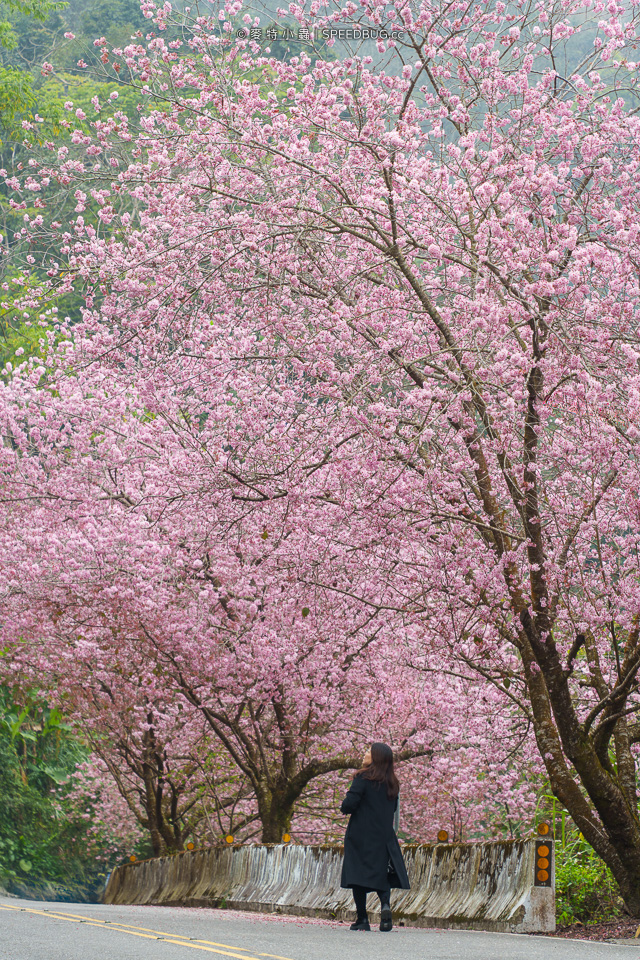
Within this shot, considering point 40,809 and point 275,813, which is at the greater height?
point 40,809

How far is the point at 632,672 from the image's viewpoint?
926 cm

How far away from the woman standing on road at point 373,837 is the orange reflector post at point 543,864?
1125 mm

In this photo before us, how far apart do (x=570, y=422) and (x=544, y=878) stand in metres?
3.97

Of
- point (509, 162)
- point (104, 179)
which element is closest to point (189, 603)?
point (104, 179)

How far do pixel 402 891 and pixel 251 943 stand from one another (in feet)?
13.7

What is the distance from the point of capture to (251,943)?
7.81 meters

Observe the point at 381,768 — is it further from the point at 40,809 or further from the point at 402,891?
the point at 40,809

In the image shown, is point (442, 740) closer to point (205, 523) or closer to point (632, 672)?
point (205, 523)

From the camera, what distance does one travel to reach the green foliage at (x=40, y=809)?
96.6 ft

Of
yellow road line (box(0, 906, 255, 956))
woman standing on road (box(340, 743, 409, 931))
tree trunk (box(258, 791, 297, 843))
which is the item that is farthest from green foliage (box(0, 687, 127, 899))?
woman standing on road (box(340, 743, 409, 931))

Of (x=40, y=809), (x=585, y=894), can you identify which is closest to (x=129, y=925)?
(x=585, y=894)

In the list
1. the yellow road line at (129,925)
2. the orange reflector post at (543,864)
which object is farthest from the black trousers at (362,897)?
the yellow road line at (129,925)

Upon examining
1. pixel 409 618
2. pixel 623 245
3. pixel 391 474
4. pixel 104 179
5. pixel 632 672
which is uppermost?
pixel 104 179

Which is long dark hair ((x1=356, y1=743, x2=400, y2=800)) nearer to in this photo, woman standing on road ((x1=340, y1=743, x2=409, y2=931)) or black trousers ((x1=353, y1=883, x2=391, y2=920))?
woman standing on road ((x1=340, y1=743, x2=409, y2=931))
